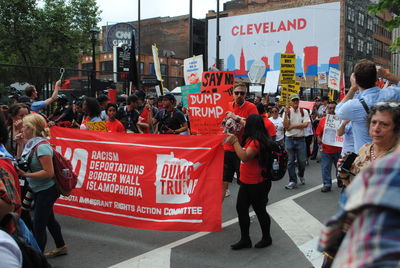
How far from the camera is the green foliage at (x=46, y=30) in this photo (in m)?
26.4

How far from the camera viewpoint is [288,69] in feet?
37.9

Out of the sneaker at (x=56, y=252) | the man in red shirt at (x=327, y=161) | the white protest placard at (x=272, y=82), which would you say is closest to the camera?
the sneaker at (x=56, y=252)

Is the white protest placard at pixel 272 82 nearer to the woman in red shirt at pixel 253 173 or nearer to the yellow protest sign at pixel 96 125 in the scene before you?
the yellow protest sign at pixel 96 125

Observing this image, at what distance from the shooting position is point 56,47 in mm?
28656

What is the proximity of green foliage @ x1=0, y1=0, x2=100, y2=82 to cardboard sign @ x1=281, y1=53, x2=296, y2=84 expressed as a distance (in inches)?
792

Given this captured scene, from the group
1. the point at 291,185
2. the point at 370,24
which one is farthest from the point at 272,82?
the point at 370,24

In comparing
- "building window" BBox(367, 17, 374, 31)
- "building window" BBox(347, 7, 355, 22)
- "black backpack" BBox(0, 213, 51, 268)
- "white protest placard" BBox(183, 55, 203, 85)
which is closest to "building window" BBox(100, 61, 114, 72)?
"building window" BBox(347, 7, 355, 22)

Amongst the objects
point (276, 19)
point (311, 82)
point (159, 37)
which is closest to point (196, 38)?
point (159, 37)

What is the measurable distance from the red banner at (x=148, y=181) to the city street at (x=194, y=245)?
0.71 feet

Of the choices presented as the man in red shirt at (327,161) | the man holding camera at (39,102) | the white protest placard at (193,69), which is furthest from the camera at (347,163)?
the white protest placard at (193,69)

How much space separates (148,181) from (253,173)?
4.57ft

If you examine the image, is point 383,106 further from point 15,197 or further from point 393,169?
point 15,197

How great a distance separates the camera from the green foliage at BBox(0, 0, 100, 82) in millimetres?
26375

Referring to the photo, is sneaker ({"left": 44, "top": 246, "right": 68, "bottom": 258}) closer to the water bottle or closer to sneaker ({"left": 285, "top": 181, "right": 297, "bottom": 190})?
the water bottle
